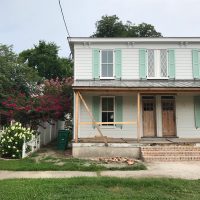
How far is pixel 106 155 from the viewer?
1274 cm

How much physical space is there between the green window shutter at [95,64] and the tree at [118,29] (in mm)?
22566

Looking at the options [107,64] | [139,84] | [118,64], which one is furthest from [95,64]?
[139,84]

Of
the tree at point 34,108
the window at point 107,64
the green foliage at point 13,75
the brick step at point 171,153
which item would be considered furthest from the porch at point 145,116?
the green foliage at point 13,75

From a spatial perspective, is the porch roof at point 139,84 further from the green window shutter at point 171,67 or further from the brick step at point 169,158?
the brick step at point 169,158

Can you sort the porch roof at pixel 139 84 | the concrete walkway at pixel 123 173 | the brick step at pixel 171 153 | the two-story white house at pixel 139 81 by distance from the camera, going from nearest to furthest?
the concrete walkway at pixel 123 173 → the brick step at pixel 171 153 → the porch roof at pixel 139 84 → the two-story white house at pixel 139 81

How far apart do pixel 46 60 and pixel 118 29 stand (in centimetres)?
1181

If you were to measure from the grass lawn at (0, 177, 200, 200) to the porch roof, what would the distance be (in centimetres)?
622

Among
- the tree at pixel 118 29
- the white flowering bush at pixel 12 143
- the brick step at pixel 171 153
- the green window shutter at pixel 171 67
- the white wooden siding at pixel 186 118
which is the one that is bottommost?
the brick step at pixel 171 153

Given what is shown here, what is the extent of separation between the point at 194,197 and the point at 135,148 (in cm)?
644

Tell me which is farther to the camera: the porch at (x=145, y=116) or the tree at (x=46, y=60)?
the tree at (x=46, y=60)

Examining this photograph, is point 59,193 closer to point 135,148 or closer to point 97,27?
point 135,148

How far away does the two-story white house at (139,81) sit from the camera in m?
15.0

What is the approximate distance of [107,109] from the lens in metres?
15.2

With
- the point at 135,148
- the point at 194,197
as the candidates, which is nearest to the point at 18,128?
the point at 135,148
